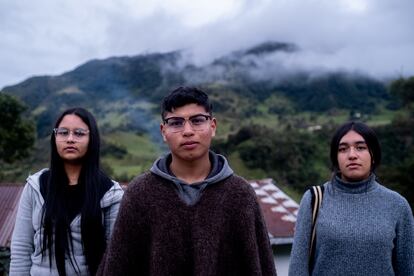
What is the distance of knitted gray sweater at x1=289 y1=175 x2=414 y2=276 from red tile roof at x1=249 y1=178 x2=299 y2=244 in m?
5.88

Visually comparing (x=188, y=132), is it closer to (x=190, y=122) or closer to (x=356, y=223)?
(x=190, y=122)

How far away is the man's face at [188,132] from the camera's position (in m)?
1.75

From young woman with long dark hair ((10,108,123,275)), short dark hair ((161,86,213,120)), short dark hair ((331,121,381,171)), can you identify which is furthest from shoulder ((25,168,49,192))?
short dark hair ((331,121,381,171))

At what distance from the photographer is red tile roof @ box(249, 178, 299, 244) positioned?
8297 millimetres

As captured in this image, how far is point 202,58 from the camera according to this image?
270 ft

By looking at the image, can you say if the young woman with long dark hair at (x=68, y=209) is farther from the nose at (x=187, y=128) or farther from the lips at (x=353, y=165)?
the lips at (x=353, y=165)

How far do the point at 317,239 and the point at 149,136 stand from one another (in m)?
35.4

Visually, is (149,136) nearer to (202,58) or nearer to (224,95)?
(224,95)

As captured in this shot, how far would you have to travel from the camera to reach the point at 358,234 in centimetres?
221

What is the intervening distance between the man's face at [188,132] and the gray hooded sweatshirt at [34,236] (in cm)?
60

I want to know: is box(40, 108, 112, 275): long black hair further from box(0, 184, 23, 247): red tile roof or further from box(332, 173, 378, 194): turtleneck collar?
box(0, 184, 23, 247): red tile roof

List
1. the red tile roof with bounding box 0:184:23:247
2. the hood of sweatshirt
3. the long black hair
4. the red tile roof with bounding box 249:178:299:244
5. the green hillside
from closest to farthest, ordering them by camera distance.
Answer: the hood of sweatshirt < the long black hair < the red tile roof with bounding box 0:184:23:247 < the red tile roof with bounding box 249:178:299:244 < the green hillside

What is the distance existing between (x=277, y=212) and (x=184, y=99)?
7.80m

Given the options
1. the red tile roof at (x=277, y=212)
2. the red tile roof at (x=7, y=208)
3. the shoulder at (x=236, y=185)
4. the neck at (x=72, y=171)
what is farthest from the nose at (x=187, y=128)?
the red tile roof at (x=277, y=212)
